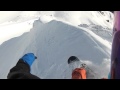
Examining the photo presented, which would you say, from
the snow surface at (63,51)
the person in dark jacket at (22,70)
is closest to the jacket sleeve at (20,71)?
the person in dark jacket at (22,70)

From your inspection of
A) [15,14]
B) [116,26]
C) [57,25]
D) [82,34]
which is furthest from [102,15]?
[116,26]

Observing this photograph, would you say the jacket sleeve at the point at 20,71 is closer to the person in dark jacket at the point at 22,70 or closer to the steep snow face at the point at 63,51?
the person in dark jacket at the point at 22,70

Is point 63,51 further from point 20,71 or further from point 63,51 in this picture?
point 20,71

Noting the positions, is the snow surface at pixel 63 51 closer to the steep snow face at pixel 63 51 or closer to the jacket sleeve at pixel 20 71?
the steep snow face at pixel 63 51

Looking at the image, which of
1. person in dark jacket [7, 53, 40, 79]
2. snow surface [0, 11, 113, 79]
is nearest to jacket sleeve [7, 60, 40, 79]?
person in dark jacket [7, 53, 40, 79]

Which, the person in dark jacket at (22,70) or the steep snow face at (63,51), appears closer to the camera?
the person in dark jacket at (22,70)

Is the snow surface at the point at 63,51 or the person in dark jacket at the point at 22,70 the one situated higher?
the snow surface at the point at 63,51

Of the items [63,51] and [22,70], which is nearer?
[22,70]

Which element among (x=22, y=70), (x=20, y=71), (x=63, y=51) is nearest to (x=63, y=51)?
(x=63, y=51)

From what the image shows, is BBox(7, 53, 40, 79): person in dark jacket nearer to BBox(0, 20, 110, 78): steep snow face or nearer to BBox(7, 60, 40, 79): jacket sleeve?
BBox(7, 60, 40, 79): jacket sleeve

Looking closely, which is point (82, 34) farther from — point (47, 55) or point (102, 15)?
point (102, 15)
